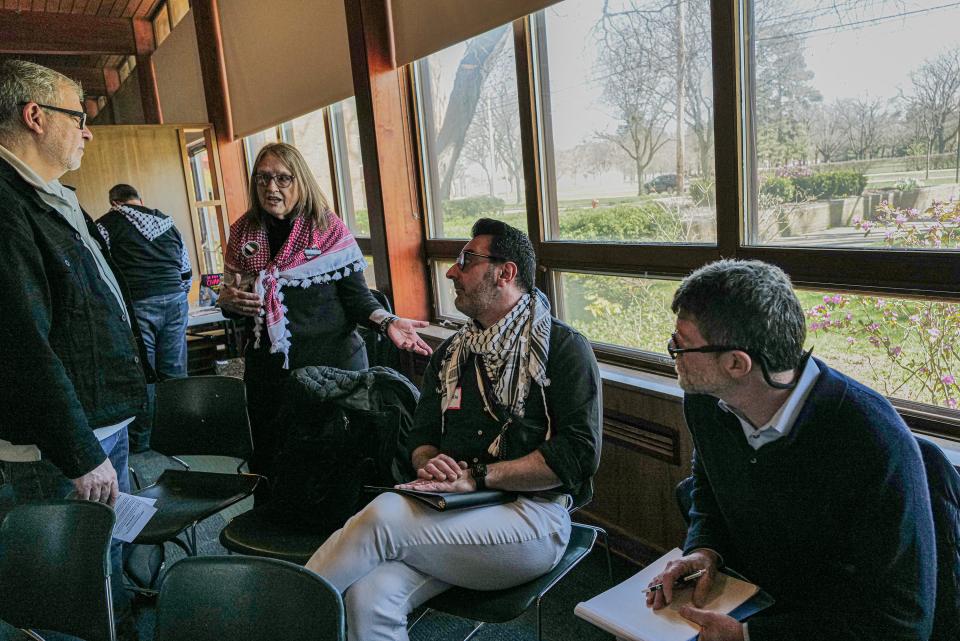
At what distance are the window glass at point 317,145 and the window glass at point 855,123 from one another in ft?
10.8

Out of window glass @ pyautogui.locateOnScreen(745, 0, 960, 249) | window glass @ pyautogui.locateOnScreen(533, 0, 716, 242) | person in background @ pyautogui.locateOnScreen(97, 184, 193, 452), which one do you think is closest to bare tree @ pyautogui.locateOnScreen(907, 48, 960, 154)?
window glass @ pyautogui.locateOnScreen(745, 0, 960, 249)

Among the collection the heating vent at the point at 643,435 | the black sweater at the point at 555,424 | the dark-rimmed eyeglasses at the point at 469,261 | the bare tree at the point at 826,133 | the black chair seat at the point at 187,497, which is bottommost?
the black chair seat at the point at 187,497

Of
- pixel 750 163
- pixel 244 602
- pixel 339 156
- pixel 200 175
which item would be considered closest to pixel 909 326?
pixel 750 163

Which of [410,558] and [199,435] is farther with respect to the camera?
[199,435]

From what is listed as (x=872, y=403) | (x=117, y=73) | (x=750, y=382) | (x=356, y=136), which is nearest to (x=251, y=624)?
(x=750, y=382)

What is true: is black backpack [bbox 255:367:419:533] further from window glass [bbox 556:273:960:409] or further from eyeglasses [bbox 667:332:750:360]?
window glass [bbox 556:273:960:409]

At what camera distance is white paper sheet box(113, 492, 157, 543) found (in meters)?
1.83

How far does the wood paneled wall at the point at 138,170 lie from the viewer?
578 cm

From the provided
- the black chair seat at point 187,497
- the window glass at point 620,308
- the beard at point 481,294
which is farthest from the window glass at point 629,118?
the black chair seat at point 187,497

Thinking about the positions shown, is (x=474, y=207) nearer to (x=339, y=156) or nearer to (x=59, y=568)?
(x=339, y=156)

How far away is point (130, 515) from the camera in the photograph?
185cm

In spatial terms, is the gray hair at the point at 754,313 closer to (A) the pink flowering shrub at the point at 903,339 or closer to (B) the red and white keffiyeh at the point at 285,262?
(A) the pink flowering shrub at the point at 903,339

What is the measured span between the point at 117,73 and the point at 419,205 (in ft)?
21.1

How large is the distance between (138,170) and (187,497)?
4.55 m
